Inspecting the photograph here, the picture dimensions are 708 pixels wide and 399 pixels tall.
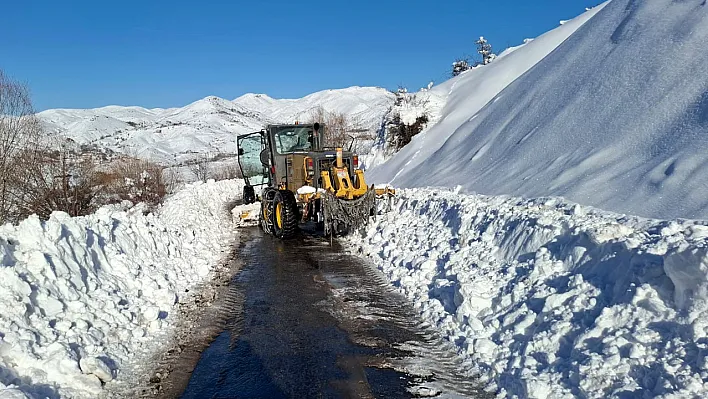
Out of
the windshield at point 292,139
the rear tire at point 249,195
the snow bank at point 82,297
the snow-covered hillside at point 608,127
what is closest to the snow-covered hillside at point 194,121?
the rear tire at point 249,195

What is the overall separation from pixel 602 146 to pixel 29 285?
964 cm

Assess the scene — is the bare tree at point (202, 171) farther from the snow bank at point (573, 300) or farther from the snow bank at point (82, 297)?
the snow bank at point (573, 300)

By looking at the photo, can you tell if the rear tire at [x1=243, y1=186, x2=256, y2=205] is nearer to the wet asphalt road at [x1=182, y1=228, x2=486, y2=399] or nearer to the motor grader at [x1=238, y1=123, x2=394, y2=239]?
the motor grader at [x1=238, y1=123, x2=394, y2=239]

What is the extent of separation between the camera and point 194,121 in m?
137

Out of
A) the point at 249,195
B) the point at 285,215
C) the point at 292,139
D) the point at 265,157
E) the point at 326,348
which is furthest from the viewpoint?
the point at 249,195

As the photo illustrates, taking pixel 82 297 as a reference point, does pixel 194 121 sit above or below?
above

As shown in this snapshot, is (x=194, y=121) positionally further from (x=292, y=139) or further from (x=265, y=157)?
(x=292, y=139)

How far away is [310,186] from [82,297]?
24.3 ft

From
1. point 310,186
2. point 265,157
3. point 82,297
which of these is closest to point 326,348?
point 82,297

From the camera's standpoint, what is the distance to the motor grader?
12.0 metres

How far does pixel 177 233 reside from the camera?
1106cm

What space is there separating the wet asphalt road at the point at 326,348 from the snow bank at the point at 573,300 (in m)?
0.37

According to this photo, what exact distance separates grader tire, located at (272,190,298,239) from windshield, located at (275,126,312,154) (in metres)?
1.92

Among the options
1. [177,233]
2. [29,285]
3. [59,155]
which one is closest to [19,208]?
[59,155]
